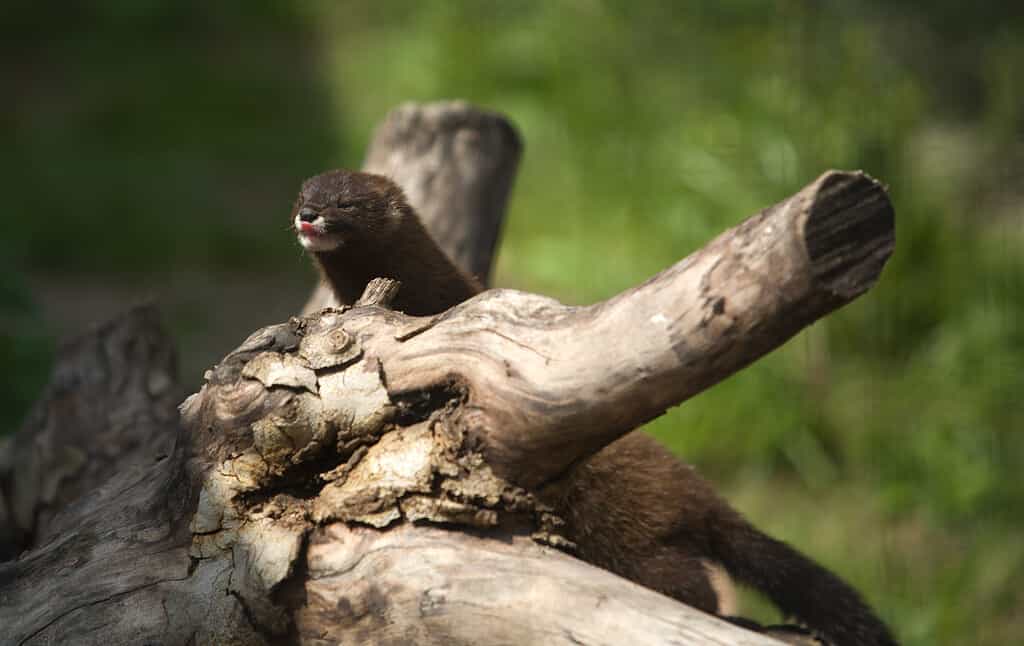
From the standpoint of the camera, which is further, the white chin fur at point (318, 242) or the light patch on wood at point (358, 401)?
the white chin fur at point (318, 242)

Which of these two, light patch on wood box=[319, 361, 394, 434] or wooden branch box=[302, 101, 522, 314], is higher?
wooden branch box=[302, 101, 522, 314]

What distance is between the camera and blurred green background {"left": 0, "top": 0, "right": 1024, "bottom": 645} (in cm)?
502

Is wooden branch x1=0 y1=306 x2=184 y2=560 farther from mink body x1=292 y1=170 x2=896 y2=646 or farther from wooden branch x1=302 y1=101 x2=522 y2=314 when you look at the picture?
wooden branch x1=302 y1=101 x2=522 y2=314

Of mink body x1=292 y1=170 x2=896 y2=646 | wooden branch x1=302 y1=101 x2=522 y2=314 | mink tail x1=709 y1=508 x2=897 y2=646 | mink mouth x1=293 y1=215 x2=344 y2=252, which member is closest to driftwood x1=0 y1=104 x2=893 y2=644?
mink body x1=292 y1=170 x2=896 y2=646

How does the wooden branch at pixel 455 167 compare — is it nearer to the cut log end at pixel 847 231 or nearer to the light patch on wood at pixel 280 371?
the light patch on wood at pixel 280 371

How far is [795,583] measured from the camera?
281 cm

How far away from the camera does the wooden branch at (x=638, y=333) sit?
1.85m

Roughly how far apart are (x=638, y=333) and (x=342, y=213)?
1304 mm

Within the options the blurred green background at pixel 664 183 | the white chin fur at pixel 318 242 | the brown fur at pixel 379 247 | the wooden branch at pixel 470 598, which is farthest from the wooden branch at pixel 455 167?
the wooden branch at pixel 470 598

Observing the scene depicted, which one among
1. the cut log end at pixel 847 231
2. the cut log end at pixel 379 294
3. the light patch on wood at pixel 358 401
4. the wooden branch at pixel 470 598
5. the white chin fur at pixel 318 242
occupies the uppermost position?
the white chin fur at pixel 318 242

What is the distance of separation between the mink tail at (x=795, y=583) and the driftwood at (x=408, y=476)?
760mm

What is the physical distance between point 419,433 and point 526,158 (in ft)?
18.9

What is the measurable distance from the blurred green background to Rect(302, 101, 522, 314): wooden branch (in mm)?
1455

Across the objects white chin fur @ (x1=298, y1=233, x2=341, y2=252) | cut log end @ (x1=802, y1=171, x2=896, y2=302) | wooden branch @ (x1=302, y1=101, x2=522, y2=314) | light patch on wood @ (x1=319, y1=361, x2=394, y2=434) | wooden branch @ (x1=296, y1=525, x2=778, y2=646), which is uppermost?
wooden branch @ (x1=302, y1=101, x2=522, y2=314)
